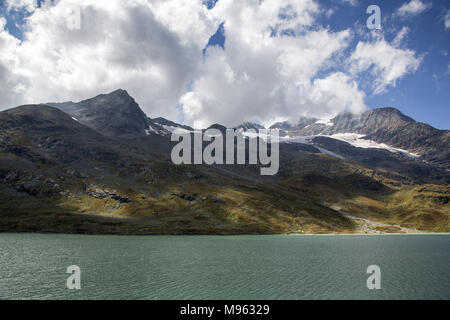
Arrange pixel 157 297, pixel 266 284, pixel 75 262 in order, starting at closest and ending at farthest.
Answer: pixel 157 297 < pixel 266 284 < pixel 75 262

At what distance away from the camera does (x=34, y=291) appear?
41.7 metres

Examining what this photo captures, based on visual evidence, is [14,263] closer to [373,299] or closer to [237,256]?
Result: [237,256]

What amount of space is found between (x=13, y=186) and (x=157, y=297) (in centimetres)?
21128

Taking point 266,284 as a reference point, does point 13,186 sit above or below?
above

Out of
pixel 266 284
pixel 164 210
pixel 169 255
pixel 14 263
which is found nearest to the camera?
pixel 266 284

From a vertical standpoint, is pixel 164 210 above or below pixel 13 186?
below

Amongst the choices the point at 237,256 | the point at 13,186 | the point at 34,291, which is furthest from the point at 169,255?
the point at 13,186

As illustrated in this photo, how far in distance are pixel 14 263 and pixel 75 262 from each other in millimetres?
11633
